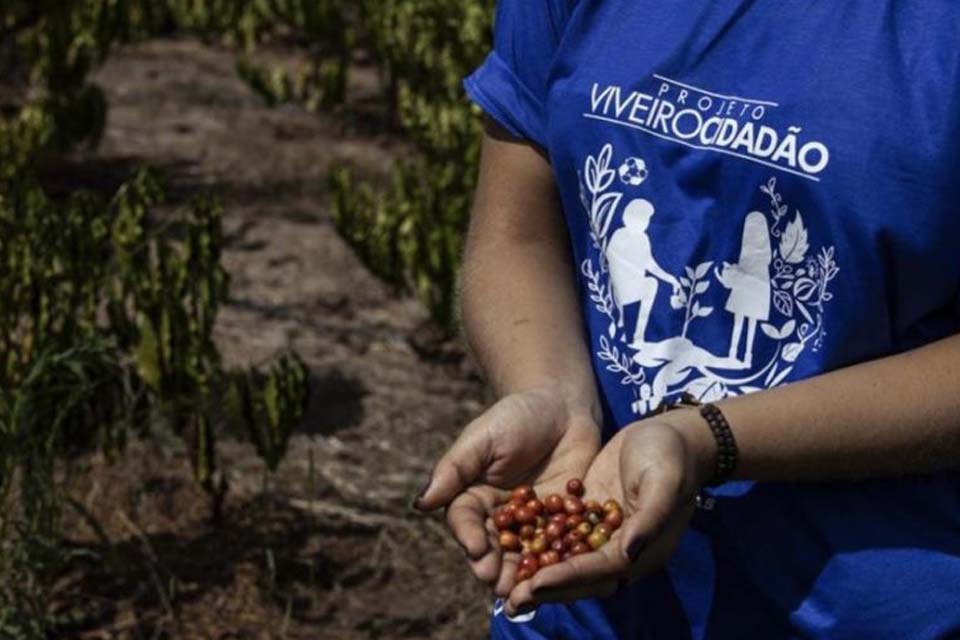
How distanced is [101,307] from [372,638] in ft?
5.24

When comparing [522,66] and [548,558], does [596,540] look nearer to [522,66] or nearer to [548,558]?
[548,558]

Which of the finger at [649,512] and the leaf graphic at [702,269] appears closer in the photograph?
the finger at [649,512]

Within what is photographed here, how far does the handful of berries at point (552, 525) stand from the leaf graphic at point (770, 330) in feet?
0.71

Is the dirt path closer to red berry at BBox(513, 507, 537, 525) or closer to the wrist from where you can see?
red berry at BBox(513, 507, 537, 525)

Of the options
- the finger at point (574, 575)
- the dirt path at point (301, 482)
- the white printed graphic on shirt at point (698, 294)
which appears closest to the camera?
the finger at point (574, 575)

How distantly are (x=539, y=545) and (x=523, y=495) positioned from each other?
119 millimetres

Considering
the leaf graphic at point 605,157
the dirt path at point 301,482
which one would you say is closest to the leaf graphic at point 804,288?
the leaf graphic at point 605,157

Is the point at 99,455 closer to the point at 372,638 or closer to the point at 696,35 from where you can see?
the point at 372,638

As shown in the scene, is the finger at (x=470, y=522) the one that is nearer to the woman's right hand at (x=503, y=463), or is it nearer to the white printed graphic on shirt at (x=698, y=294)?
the woman's right hand at (x=503, y=463)

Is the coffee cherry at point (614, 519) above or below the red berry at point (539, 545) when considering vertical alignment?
above

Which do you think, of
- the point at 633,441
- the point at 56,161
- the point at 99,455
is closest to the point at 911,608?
the point at 633,441

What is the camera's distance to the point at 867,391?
1.90 metres

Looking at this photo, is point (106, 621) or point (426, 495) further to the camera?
point (106, 621)

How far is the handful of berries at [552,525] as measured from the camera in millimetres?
1888
